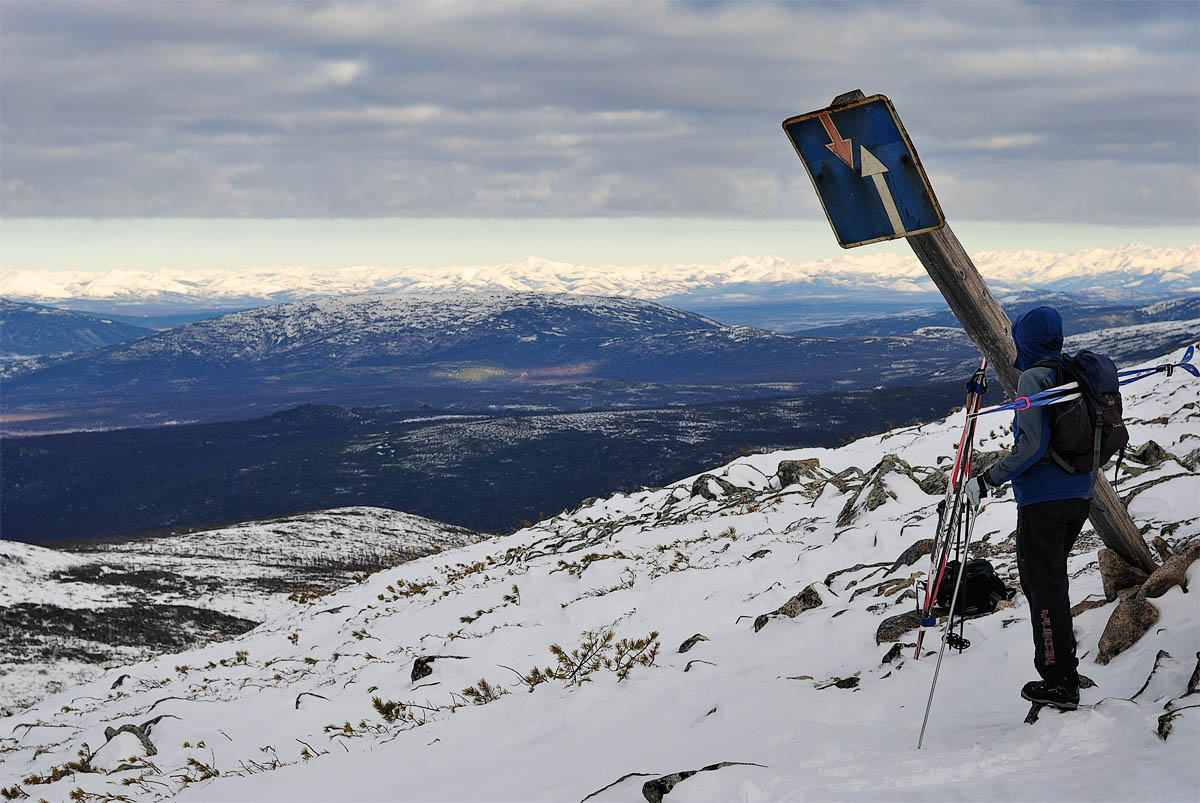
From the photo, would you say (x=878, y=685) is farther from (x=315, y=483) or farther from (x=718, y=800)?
(x=315, y=483)

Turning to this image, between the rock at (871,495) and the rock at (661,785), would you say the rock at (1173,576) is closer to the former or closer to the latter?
the rock at (661,785)

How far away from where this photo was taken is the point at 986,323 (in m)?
6.54

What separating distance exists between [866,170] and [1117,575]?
15.0ft

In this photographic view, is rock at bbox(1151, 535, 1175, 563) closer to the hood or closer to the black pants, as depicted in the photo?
the black pants

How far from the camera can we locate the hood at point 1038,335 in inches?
245

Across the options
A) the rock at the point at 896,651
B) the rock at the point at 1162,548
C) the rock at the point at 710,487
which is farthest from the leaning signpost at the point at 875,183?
the rock at the point at 710,487

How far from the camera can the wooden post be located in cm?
612

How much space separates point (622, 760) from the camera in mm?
6863

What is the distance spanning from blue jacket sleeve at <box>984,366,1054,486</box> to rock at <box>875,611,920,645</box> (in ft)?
9.62

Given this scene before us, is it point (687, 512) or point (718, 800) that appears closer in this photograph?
point (718, 800)

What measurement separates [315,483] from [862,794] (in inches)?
7304

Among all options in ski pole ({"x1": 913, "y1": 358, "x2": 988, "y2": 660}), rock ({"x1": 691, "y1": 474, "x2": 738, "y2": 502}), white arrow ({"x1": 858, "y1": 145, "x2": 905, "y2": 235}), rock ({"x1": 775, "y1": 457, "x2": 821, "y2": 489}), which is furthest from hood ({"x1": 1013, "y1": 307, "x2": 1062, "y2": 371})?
rock ({"x1": 691, "y1": 474, "x2": 738, "y2": 502})

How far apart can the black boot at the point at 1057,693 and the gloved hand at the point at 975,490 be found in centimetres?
131

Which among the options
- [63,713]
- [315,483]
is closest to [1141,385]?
[63,713]
